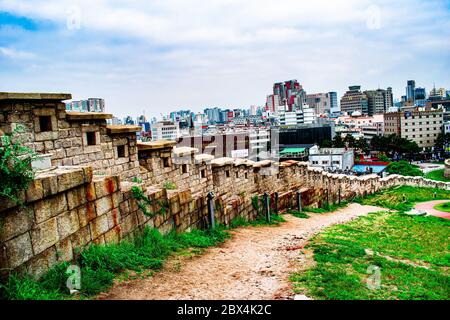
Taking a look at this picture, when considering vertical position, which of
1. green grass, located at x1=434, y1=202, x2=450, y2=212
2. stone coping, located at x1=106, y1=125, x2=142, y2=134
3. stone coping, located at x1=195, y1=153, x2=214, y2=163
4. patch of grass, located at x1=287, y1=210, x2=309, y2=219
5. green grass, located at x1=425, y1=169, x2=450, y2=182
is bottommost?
green grass, located at x1=425, y1=169, x2=450, y2=182

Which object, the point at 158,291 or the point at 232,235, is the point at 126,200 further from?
the point at 232,235

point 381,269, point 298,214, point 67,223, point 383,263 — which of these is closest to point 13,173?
point 67,223

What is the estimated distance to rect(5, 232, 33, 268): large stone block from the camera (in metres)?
4.38

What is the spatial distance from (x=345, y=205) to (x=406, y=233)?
938cm

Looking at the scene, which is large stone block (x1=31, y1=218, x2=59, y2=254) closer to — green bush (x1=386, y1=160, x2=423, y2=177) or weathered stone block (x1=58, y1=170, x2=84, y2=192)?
weathered stone block (x1=58, y1=170, x2=84, y2=192)

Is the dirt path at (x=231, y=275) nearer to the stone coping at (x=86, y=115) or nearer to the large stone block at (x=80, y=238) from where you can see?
the large stone block at (x=80, y=238)

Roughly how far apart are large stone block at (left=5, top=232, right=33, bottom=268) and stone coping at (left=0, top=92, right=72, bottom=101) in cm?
379

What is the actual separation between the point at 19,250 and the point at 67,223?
885 millimetres

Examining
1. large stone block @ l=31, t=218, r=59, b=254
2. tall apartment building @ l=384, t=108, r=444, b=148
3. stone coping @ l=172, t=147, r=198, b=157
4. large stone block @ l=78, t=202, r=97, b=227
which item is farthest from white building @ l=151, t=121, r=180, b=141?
large stone block @ l=31, t=218, r=59, b=254

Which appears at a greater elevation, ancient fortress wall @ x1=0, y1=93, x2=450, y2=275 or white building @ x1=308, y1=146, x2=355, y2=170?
ancient fortress wall @ x1=0, y1=93, x2=450, y2=275

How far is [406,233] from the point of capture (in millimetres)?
14805

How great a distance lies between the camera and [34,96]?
774 cm

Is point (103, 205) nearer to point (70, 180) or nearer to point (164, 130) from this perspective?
point (70, 180)
